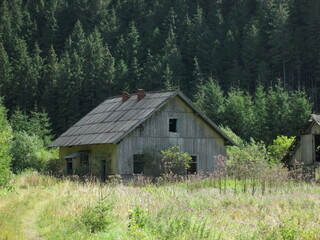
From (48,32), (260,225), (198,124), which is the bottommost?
(260,225)

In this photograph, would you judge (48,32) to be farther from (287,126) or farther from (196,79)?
(287,126)

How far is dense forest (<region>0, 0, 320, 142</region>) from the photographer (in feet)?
317

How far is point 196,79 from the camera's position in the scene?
105312 mm

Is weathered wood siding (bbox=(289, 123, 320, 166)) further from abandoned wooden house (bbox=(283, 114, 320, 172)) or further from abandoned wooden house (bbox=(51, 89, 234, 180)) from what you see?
abandoned wooden house (bbox=(51, 89, 234, 180))

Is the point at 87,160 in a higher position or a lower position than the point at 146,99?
lower

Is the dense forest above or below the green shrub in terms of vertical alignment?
above

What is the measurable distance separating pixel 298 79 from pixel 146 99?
59519 millimetres

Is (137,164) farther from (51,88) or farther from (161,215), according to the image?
(51,88)

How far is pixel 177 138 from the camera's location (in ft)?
135

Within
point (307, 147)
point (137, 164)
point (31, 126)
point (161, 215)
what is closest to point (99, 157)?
point (137, 164)

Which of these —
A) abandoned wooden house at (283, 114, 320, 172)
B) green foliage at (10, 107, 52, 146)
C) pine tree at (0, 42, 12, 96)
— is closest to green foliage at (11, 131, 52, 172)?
green foliage at (10, 107, 52, 146)

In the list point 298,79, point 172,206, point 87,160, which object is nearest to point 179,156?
point 87,160

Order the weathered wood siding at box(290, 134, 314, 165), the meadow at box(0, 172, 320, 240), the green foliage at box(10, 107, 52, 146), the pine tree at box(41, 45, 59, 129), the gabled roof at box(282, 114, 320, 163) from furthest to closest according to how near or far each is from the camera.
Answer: the pine tree at box(41, 45, 59, 129)
the green foliage at box(10, 107, 52, 146)
the weathered wood siding at box(290, 134, 314, 165)
the gabled roof at box(282, 114, 320, 163)
the meadow at box(0, 172, 320, 240)

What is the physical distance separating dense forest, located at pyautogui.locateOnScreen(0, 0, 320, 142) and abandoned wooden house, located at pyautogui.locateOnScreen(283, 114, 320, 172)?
27.7m
